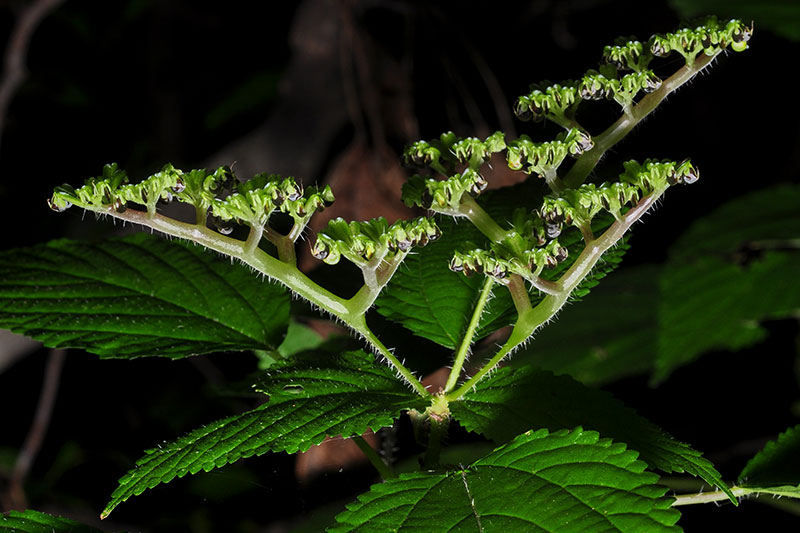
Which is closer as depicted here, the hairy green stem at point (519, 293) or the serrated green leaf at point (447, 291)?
the hairy green stem at point (519, 293)

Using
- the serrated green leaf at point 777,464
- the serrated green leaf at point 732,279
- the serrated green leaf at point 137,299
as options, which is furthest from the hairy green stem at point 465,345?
the serrated green leaf at point 732,279

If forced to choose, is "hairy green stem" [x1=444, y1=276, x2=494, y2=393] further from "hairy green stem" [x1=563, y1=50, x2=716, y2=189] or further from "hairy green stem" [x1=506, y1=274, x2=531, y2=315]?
"hairy green stem" [x1=563, y1=50, x2=716, y2=189]

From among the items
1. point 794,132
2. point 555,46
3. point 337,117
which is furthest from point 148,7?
point 794,132

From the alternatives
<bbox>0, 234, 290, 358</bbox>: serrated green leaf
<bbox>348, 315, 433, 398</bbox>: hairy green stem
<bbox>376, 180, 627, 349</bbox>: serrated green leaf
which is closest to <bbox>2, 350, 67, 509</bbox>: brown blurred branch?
<bbox>0, 234, 290, 358</bbox>: serrated green leaf

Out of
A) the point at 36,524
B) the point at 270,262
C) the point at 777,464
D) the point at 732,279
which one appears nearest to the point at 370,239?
the point at 270,262

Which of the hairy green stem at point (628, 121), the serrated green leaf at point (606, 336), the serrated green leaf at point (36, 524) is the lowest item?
the serrated green leaf at point (606, 336)

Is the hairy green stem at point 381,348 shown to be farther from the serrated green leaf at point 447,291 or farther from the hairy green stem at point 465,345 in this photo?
the serrated green leaf at point 447,291
